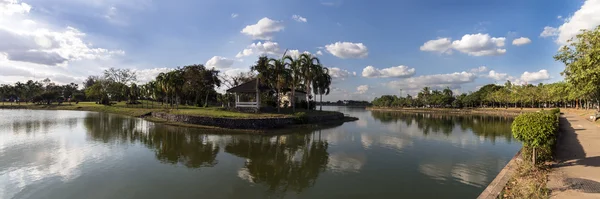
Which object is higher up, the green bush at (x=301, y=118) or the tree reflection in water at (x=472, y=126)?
the green bush at (x=301, y=118)

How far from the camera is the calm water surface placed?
358 inches

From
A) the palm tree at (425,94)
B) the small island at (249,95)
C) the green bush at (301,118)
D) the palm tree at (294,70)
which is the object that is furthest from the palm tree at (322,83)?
the palm tree at (425,94)

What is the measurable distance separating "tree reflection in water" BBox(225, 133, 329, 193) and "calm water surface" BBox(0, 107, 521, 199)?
0.04m

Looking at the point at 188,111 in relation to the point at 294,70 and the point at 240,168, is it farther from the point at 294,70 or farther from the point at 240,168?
the point at 240,168

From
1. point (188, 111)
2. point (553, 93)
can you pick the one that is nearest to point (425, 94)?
point (553, 93)

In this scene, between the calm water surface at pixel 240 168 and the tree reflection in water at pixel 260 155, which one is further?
the tree reflection in water at pixel 260 155

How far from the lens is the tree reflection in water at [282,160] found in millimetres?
10297

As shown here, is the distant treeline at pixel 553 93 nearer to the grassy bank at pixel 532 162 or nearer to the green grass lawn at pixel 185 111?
the grassy bank at pixel 532 162

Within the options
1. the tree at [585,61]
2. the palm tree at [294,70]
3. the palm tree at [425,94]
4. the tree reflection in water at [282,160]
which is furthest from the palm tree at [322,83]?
the palm tree at [425,94]

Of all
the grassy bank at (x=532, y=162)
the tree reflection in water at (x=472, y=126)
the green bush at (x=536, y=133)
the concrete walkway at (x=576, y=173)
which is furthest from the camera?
the tree reflection in water at (x=472, y=126)

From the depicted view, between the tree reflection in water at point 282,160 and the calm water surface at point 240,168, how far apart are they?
0.04m

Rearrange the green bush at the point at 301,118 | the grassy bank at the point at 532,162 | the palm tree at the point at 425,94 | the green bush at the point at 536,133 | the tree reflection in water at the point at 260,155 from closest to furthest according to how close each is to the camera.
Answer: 1. the grassy bank at the point at 532,162
2. the green bush at the point at 536,133
3. the tree reflection in water at the point at 260,155
4. the green bush at the point at 301,118
5. the palm tree at the point at 425,94

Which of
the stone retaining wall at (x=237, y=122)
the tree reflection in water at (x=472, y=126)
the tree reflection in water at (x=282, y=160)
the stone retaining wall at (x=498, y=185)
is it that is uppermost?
the stone retaining wall at (x=237, y=122)

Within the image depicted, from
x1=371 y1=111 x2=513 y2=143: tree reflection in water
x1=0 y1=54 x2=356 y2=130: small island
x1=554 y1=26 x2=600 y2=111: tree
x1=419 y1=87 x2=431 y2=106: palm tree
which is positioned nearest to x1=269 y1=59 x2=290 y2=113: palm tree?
x1=0 y1=54 x2=356 y2=130: small island
